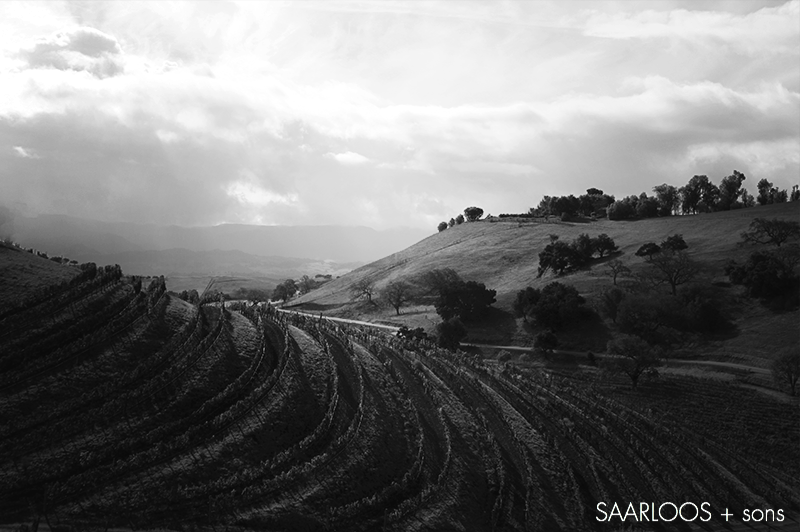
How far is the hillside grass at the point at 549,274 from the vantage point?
252 ft

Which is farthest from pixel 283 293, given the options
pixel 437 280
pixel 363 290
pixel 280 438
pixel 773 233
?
pixel 280 438

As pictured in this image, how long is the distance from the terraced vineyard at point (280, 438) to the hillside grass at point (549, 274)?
38.8 m

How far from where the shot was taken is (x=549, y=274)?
116062 millimetres

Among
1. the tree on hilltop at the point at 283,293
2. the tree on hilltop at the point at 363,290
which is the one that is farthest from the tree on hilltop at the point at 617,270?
the tree on hilltop at the point at 283,293

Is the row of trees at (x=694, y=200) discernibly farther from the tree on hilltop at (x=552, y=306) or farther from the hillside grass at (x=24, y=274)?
the hillside grass at (x=24, y=274)

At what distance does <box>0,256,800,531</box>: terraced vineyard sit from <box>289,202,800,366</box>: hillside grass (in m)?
38.8

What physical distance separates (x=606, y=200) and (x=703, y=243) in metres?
81.2

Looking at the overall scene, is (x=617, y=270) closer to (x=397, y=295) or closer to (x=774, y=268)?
(x=774, y=268)

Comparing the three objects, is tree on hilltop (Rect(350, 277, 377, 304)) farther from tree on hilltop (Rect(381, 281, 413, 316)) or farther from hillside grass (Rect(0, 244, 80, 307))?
hillside grass (Rect(0, 244, 80, 307))

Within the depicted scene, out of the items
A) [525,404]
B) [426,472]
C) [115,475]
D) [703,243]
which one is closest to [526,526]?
[426,472]

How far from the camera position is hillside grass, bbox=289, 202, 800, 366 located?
76.8 meters

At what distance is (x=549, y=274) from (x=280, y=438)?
98.3 m

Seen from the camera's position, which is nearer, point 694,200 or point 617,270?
point 617,270

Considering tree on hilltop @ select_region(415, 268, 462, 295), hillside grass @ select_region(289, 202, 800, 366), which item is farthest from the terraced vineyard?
tree on hilltop @ select_region(415, 268, 462, 295)
